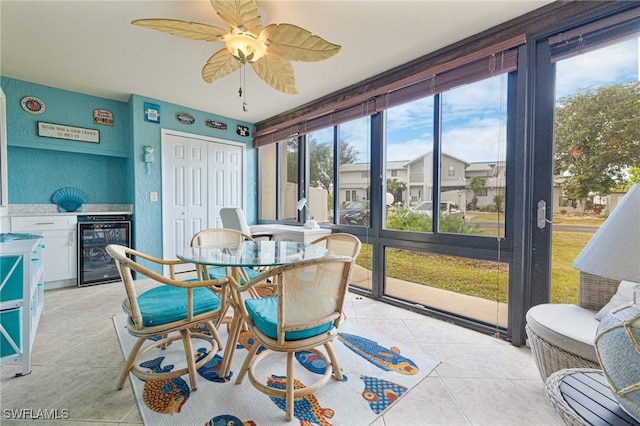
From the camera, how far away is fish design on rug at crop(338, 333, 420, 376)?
1.74 metres

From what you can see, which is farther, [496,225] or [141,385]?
[496,225]

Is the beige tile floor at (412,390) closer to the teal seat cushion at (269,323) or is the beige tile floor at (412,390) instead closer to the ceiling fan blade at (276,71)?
the teal seat cushion at (269,323)

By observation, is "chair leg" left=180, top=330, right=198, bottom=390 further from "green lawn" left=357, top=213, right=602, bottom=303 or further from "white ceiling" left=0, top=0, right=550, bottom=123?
"white ceiling" left=0, top=0, right=550, bottom=123

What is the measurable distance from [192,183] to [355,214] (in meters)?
2.65

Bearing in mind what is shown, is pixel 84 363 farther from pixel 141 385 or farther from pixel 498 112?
pixel 498 112

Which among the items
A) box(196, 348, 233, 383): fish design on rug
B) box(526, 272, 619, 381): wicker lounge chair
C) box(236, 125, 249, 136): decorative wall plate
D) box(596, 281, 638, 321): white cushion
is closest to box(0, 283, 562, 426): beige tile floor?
box(526, 272, 619, 381): wicker lounge chair

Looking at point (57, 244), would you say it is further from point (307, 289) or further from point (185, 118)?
point (307, 289)

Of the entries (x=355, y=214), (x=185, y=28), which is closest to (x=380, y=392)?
(x=355, y=214)

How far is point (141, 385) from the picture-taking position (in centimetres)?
155

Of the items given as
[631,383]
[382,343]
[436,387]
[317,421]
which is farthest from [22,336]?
[631,383]

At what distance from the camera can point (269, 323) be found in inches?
52.1

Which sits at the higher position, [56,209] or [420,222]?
[56,209]

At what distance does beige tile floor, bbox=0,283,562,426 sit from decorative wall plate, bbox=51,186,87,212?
1696 mm

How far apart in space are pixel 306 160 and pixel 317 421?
10.8ft
